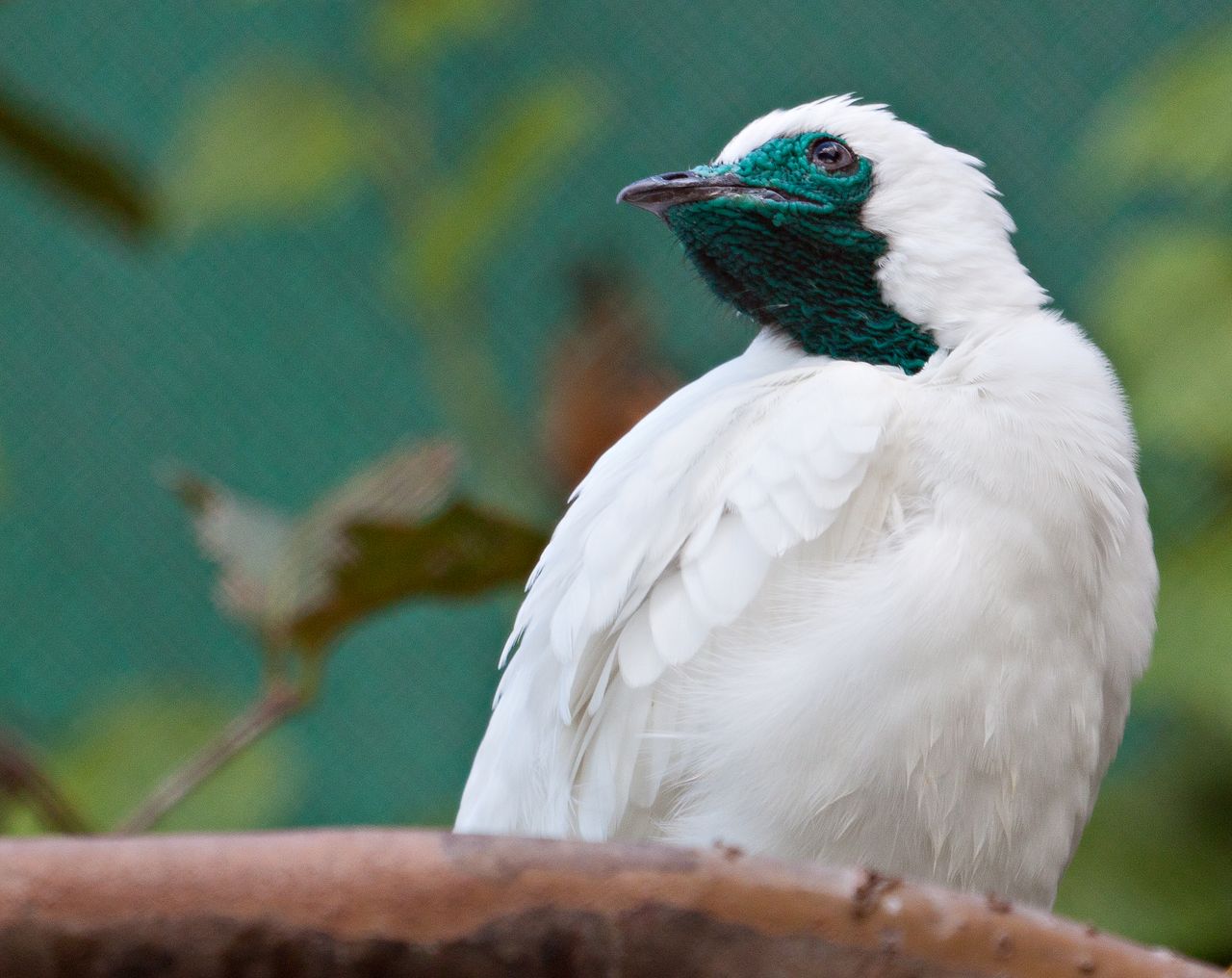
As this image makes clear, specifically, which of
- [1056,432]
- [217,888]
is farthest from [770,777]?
[217,888]

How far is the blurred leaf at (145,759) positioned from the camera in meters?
3.16

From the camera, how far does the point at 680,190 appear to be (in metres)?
2.03

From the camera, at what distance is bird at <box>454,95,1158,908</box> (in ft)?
5.43

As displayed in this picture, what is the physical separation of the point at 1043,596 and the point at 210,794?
197 cm

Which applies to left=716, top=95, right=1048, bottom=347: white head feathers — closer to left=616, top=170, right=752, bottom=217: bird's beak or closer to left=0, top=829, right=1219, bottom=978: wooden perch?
left=616, top=170, right=752, bottom=217: bird's beak

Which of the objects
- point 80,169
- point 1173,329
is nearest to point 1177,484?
point 1173,329

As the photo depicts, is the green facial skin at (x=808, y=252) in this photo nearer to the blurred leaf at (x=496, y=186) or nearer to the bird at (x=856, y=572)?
the bird at (x=856, y=572)

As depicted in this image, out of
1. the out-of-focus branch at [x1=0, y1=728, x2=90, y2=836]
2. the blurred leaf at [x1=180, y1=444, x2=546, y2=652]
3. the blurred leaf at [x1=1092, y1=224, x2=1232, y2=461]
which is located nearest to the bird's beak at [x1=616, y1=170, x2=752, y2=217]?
the blurred leaf at [x1=180, y1=444, x2=546, y2=652]

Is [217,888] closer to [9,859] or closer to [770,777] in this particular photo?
[9,859]

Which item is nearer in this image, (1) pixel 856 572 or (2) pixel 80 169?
(1) pixel 856 572

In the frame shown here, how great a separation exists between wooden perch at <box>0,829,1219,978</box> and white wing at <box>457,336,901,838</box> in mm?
622

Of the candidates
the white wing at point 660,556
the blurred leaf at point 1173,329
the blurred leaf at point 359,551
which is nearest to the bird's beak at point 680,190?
the white wing at point 660,556

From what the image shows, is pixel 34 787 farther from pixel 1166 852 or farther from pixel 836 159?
pixel 1166 852

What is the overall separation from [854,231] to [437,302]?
5.41 feet
